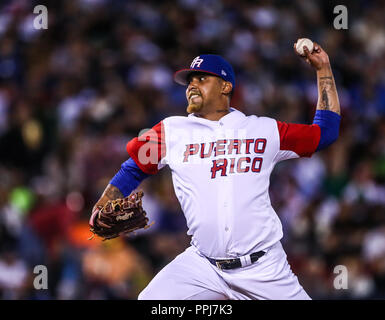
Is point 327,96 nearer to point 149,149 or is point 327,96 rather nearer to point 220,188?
point 220,188

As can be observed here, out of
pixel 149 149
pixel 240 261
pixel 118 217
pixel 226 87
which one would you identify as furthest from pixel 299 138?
pixel 118 217

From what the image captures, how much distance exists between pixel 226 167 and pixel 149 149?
50 cm

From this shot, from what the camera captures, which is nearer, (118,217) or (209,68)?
(118,217)

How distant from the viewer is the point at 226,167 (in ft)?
14.1

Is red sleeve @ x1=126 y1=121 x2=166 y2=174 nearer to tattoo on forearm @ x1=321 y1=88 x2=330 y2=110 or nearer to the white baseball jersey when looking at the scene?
the white baseball jersey

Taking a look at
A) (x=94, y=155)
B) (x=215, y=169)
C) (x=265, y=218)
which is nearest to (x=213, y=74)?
(x=215, y=169)

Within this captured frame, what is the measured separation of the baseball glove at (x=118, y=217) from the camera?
4316 mm

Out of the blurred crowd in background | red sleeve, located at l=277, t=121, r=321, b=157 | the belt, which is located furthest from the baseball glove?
the blurred crowd in background

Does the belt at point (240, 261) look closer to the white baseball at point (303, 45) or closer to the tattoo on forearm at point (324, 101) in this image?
the tattoo on forearm at point (324, 101)

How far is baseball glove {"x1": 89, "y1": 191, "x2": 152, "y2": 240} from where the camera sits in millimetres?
4316
